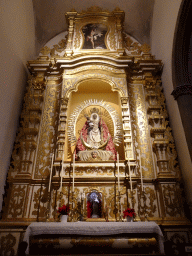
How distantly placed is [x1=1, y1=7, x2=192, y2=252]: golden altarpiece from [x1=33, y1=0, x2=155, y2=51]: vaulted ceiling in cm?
39

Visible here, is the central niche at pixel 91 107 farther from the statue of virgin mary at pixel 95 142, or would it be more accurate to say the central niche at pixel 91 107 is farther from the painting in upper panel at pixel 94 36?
the painting in upper panel at pixel 94 36

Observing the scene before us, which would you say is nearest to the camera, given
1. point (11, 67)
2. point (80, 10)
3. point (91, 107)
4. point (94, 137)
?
point (11, 67)

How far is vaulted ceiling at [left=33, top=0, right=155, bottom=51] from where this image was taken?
282 inches

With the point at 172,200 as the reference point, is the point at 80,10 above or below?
above

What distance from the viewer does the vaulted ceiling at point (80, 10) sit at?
716cm

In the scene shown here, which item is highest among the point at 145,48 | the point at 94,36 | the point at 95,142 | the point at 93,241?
the point at 94,36

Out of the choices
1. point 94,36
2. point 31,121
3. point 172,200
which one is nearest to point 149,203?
point 172,200

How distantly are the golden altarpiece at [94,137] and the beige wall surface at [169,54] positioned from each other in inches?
7.0

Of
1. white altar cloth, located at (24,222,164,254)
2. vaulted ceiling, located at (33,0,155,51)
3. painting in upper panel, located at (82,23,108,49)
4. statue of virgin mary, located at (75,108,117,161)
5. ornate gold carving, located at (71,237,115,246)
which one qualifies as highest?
vaulted ceiling, located at (33,0,155,51)

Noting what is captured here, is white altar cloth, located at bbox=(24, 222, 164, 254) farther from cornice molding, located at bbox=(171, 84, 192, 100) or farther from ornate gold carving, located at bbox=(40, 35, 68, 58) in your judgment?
ornate gold carving, located at bbox=(40, 35, 68, 58)

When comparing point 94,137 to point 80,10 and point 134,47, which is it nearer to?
point 134,47

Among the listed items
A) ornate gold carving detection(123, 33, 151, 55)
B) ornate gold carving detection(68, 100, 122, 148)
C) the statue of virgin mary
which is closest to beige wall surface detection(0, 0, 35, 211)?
ornate gold carving detection(68, 100, 122, 148)

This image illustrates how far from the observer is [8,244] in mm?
3961

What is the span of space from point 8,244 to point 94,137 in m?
2.79
